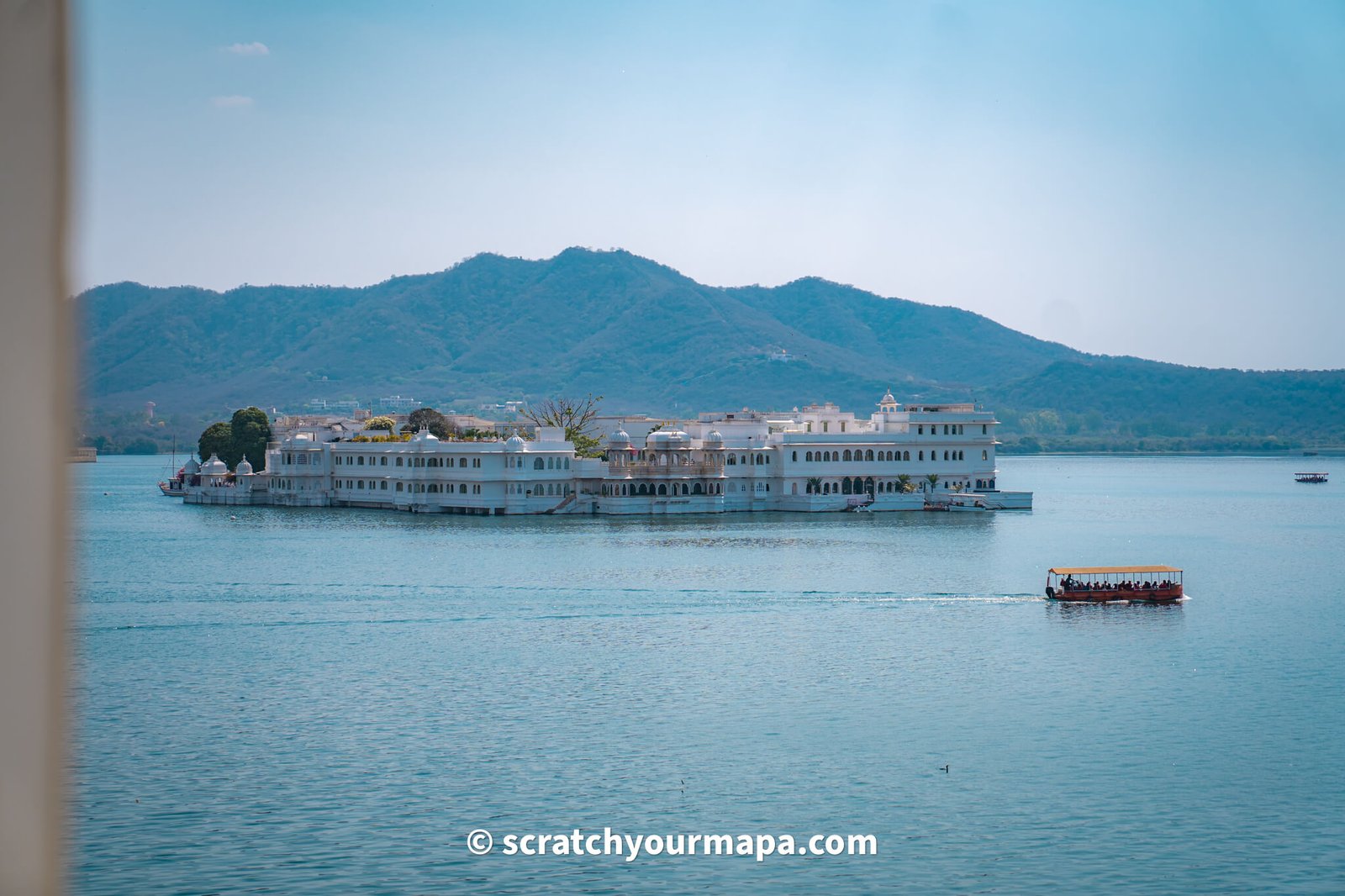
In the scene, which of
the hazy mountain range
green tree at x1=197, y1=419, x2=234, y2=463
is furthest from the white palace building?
the hazy mountain range

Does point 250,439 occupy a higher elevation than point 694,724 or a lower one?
higher

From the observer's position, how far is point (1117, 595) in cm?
2402

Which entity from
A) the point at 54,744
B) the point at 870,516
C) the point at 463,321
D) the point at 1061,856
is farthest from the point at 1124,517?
the point at 463,321

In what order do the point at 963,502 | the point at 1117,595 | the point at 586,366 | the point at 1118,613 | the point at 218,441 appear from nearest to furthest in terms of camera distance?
the point at 1118,613 < the point at 1117,595 < the point at 963,502 < the point at 218,441 < the point at 586,366

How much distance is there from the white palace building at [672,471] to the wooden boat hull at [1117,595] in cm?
1973

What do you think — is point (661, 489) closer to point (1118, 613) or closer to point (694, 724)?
point (1118, 613)

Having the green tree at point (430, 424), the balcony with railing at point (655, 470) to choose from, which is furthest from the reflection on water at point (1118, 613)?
the green tree at point (430, 424)

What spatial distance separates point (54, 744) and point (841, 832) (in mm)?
9886

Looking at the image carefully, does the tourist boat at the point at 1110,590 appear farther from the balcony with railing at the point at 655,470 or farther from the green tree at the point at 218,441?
the green tree at the point at 218,441

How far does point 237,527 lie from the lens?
3812 cm

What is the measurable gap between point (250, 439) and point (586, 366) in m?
120

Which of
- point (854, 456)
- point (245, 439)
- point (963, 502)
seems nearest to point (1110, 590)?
point (963, 502)

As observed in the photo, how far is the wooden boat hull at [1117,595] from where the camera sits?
2362cm

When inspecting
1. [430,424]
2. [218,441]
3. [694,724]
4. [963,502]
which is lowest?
[694,724]
